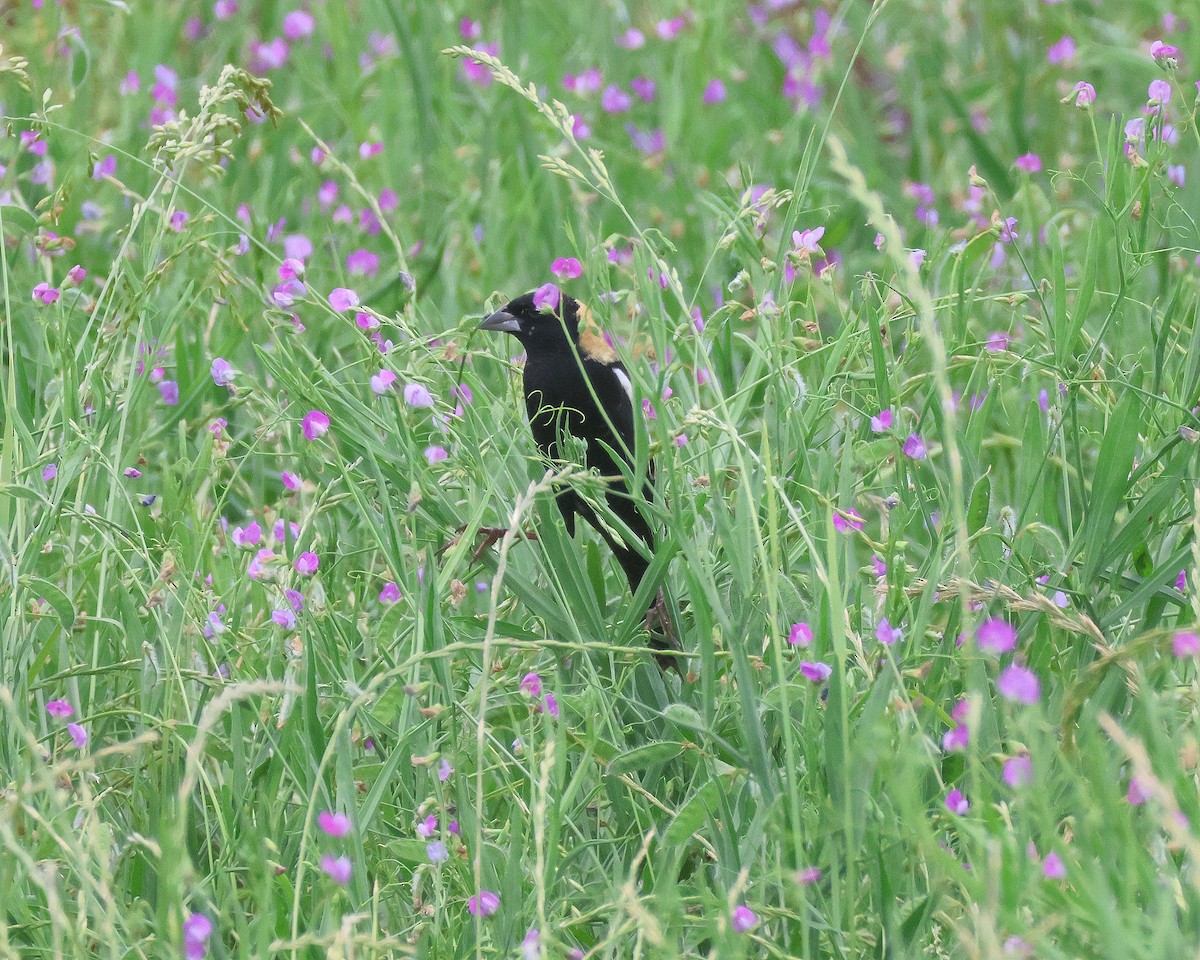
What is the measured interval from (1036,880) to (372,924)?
895 mm

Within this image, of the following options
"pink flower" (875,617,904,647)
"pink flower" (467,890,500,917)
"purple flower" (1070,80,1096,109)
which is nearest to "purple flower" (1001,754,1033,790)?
"pink flower" (875,617,904,647)

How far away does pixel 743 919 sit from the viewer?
6.42 feet

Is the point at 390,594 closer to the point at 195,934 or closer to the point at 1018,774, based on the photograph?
the point at 195,934

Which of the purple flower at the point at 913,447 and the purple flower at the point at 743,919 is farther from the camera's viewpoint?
the purple flower at the point at 913,447

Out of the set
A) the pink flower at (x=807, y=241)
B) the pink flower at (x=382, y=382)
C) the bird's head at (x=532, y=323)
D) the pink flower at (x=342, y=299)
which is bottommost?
the bird's head at (x=532, y=323)

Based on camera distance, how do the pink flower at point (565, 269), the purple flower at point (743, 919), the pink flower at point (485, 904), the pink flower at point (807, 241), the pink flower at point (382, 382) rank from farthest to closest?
the pink flower at point (565, 269)
the pink flower at point (807, 241)
the pink flower at point (382, 382)
the pink flower at point (485, 904)
the purple flower at point (743, 919)

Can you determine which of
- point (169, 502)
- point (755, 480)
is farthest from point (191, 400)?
point (755, 480)

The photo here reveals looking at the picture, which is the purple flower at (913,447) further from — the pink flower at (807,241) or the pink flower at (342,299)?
the pink flower at (342,299)

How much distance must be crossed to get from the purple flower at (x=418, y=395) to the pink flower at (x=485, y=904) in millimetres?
748

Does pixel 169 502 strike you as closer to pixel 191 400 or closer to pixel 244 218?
pixel 191 400

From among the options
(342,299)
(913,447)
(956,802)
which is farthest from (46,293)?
(956,802)

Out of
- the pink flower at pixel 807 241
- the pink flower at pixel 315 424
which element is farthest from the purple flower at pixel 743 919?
the pink flower at pixel 807 241

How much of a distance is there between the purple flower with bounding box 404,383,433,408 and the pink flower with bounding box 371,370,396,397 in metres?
0.05

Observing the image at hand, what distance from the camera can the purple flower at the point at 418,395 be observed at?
7.66 ft
